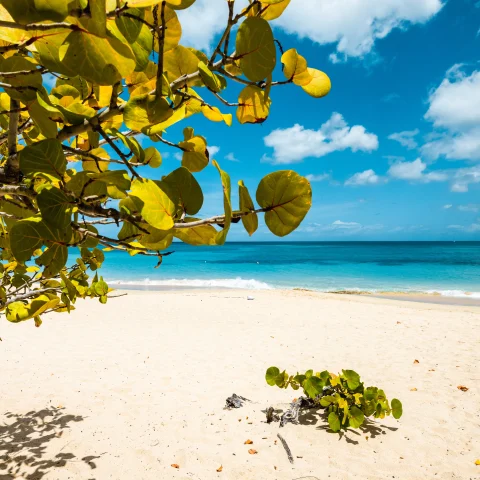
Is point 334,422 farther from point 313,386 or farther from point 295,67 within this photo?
point 295,67

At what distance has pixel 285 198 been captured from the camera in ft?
1.74

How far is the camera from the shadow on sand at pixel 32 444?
3.12 m

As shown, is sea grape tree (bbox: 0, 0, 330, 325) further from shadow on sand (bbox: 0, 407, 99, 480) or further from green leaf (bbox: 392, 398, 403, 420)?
green leaf (bbox: 392, 398, 403, 420)

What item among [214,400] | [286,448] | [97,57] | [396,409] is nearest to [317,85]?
[97,57]

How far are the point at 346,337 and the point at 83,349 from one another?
18.0 ft

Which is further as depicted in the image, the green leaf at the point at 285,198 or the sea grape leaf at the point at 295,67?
the sea grape leaf at the point at 295,67

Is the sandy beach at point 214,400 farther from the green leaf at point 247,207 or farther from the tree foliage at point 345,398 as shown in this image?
the green leaf at point 247,207

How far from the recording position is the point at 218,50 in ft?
2.09

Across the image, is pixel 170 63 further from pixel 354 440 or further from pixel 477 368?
pixel 477 368

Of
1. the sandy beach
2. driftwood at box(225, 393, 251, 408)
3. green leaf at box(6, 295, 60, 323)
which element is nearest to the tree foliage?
the sandy beach

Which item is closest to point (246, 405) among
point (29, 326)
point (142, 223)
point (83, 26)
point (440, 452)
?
point (440, 452)

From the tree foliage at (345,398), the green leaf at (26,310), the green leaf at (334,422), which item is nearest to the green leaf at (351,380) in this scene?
the tree foliage at (345,398)

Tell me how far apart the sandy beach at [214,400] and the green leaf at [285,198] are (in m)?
3.30

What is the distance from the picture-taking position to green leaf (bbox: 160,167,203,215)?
56 centimetres
